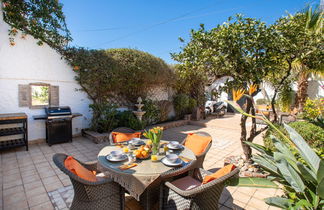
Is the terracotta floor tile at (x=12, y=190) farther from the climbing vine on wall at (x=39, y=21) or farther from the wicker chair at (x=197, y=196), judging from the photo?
the climbing vine on wall at (x=39, y=21)

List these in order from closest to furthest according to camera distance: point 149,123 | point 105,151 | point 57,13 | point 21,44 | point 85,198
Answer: point 85,198 < point 105,151 < point 21,44 < point 57,13 < point 149,123

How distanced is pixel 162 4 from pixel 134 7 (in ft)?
5.34

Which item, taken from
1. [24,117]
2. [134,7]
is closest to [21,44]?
[24,117]

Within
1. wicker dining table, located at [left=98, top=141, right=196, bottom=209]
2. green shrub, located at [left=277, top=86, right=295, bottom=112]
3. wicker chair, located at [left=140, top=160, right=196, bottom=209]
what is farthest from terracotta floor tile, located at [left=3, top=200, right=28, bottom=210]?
green shrub, located at [left=277, top=86, right=295, bottom=112]

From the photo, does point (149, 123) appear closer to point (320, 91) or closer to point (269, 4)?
point (269, 4)

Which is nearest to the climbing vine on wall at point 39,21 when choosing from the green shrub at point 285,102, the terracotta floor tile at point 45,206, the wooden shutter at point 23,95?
the wooden shutter at point 23,95

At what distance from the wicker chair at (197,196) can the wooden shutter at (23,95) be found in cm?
537

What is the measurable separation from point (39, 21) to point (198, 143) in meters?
6.06

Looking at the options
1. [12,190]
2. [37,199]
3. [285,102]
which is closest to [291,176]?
[37,199]

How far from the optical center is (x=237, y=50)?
2973mm

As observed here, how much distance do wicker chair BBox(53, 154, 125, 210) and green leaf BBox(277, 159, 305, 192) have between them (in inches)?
68.0

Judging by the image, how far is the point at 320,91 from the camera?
8.66 m

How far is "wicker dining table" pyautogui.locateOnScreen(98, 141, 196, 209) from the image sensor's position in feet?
6.30

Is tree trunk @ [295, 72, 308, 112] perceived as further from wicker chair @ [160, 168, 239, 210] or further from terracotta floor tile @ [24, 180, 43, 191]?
terracotta floor tile @ [24, 180, 43, 191]
